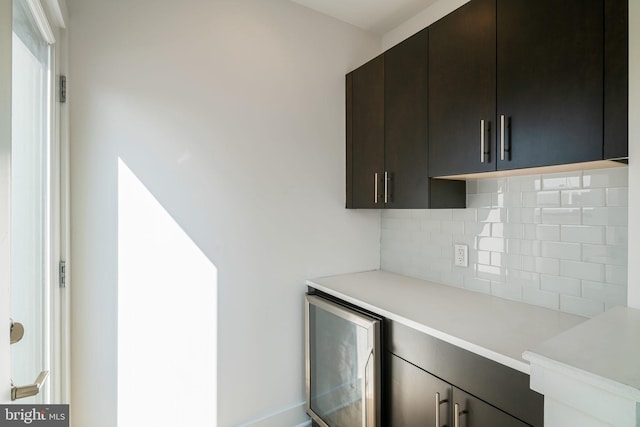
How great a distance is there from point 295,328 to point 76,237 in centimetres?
130

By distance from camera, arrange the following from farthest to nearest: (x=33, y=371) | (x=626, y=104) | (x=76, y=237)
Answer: (x=76, y=237) → (x=33, y=371) → (x=626, y=104)

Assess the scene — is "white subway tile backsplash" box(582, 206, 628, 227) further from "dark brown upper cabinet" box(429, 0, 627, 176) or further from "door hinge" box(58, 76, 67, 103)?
"door hinge" box(58, 76, 67, 103)

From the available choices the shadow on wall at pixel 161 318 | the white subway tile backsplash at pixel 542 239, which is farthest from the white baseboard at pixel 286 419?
the white subway tile backsplash at pixel 542 239

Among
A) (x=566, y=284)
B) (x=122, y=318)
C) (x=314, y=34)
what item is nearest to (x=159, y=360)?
→ (x=122, y=318)

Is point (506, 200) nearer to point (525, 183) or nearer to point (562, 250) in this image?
point (525, 183)

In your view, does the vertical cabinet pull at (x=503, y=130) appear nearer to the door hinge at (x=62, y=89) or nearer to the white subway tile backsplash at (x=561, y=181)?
the white subway tile backsplash at (x=561, y=181)

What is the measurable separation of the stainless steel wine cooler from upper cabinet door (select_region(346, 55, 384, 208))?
722mm

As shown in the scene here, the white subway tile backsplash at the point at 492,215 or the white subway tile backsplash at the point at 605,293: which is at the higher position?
the white subway tile backsplash at the point at 492,215

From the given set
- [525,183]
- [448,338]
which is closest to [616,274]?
[525,183]

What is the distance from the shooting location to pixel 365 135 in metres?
2.13

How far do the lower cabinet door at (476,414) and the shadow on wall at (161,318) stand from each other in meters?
1.27

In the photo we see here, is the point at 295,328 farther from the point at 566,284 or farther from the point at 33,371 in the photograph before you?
the point at 566,284

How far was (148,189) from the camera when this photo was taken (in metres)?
1.66

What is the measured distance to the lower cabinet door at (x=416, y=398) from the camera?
126 centimetres
